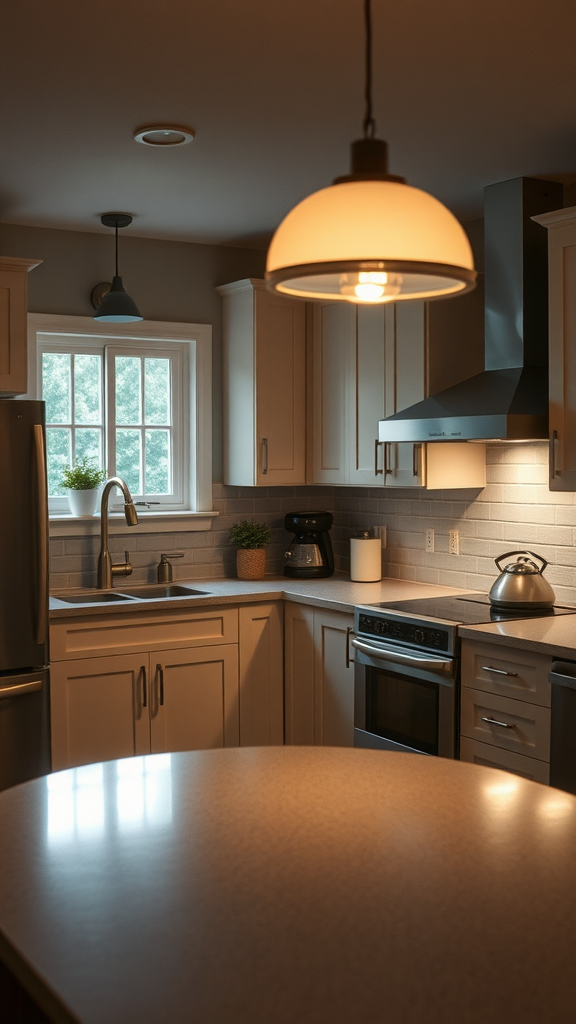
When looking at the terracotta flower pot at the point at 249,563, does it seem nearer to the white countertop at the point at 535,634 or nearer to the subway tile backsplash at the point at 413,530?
the subway tile backsplash at the point at 413,530

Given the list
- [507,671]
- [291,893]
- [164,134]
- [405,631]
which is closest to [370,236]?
[291,893]

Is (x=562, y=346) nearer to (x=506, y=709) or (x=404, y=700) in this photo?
(x=506, y=709)

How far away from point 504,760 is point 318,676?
1.15 meters

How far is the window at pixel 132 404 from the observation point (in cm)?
450

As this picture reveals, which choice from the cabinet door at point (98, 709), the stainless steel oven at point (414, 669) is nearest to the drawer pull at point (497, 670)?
the stainless steel oven at point (414, 669)

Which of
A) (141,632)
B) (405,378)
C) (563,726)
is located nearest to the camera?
(563,726)

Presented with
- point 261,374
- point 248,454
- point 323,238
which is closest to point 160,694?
point 248,454

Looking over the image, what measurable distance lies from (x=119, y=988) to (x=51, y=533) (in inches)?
135

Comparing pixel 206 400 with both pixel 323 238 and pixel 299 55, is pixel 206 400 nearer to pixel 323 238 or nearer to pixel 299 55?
pixel 299 55

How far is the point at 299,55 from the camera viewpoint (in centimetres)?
Result: 248

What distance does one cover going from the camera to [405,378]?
4.12m

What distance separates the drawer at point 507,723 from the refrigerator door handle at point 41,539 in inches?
60.7

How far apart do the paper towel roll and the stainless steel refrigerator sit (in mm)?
1463

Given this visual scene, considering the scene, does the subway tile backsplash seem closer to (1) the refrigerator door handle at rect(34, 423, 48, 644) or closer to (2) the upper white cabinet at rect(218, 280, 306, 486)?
(2) the upper white cabinet at rect(218, 280, 306, 486)
